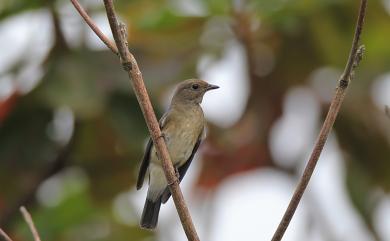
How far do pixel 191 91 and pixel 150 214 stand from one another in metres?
0.90

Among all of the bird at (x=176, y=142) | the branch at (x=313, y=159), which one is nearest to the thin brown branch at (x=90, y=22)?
the branch at (x=313, y=159)

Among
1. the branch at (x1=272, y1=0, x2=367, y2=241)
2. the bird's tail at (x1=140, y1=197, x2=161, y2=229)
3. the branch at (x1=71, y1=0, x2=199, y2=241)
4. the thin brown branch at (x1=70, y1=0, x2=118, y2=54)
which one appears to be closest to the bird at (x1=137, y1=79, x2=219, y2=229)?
the bird's tail at (x1=140, y1=197, x2=161, y2=229)

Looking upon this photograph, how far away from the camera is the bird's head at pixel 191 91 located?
19.0 ft

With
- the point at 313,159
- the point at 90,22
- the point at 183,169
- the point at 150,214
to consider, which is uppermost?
the point at 90,22

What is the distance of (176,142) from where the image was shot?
17.6ft

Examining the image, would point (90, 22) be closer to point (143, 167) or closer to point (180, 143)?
point (143, 167)

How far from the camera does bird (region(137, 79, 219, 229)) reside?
5351 millimetres

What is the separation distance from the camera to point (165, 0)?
6.47m

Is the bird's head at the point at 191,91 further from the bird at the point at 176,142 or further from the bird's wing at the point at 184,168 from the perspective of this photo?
the bird's wing at the point at 184,168

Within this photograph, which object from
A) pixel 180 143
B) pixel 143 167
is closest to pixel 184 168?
pixel 180 143

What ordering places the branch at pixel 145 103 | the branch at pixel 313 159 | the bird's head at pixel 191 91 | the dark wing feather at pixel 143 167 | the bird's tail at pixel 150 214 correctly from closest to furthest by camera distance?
1. the branch at pixel 313 159
2. the branch at pixel 145 103
3. the dark wing feather at pixel 143 167
4. the bird's tail at pixel 150 214
5. the bird's head at pixel 191 91

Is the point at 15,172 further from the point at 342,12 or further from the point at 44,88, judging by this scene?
the point at 342,12

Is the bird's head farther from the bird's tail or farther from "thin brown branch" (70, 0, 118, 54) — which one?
"thin brown branch" (70, 0, 118, 54)

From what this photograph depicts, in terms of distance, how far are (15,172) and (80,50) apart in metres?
0.94
